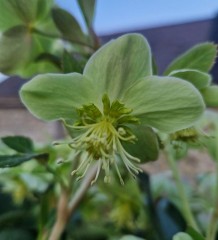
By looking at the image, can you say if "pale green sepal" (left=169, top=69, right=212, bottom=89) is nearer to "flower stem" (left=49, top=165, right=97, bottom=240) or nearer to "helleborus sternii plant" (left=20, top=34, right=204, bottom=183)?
"helleborus sternii plant" (left=20, top=34, right=204, bottom=183)

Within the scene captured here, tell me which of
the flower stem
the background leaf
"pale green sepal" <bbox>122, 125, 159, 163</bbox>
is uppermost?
the background leaf

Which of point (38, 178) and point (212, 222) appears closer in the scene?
point (212, 222)

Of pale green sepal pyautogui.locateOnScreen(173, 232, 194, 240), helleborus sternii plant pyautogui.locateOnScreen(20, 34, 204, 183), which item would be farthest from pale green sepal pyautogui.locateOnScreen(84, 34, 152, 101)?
pale green sepal pyautogui.locateOnScreen(173, 232, 194, 240)

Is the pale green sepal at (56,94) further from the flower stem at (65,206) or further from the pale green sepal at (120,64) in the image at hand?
the flower stem at (65,206)

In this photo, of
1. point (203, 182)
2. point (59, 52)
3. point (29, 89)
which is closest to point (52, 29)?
point (59, 52)

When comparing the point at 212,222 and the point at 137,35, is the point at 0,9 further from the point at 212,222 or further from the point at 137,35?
the point at 212,222

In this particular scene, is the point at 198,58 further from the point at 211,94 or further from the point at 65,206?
the point at 65,206
